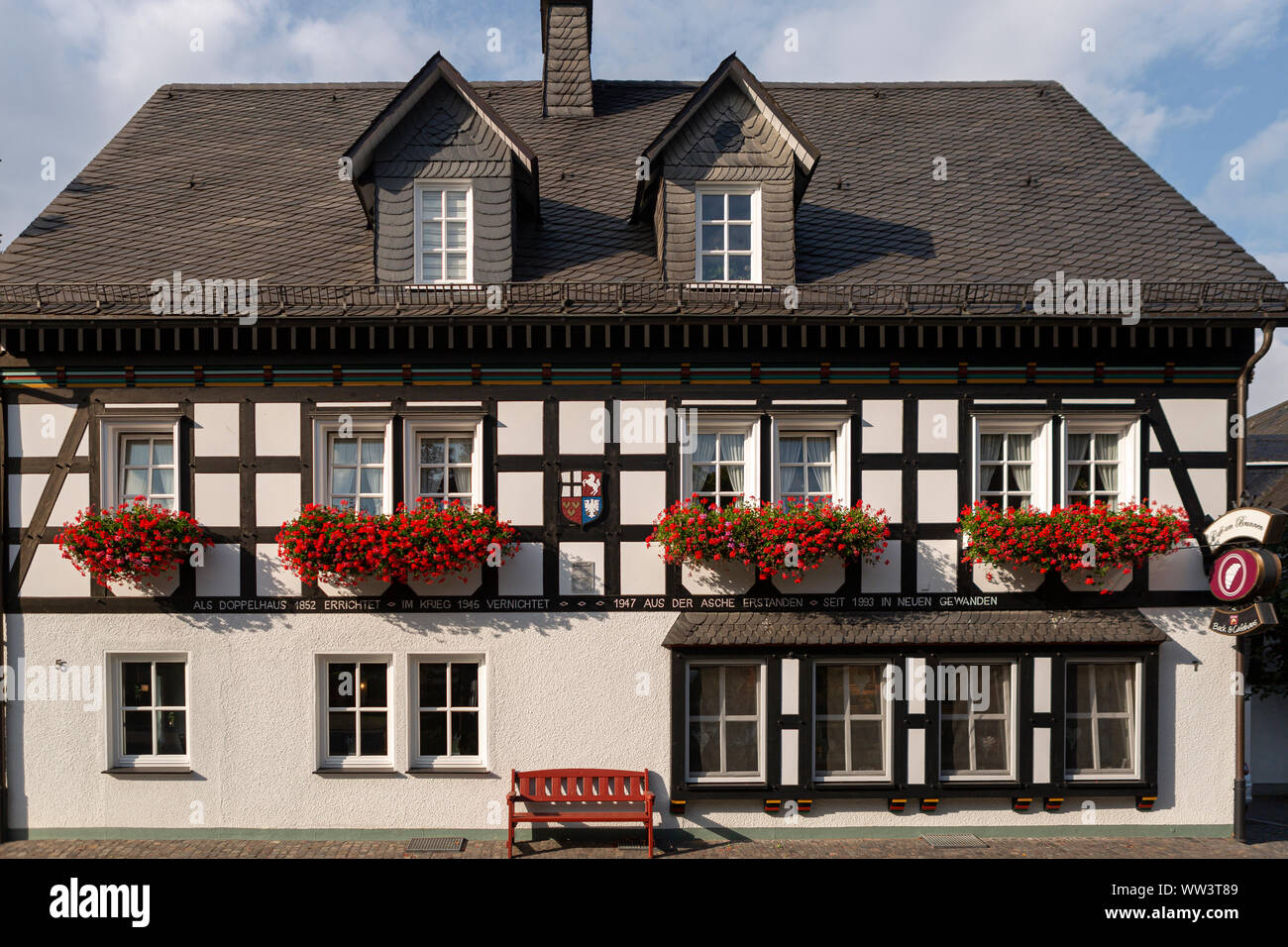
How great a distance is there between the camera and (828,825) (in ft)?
30.3

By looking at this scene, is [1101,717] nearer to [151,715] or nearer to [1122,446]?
[1122,446]

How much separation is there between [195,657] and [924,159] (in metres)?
12.5

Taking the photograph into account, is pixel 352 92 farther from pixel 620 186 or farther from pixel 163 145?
pixel 620 186

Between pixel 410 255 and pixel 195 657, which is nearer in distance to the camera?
pixel 195 657

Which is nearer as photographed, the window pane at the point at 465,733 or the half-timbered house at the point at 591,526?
the half-timbered house at the point at 591,526

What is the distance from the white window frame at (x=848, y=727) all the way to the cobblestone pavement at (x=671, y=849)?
2.33 feet

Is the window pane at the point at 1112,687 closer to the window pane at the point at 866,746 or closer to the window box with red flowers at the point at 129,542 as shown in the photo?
the window pane at the point at 866,746

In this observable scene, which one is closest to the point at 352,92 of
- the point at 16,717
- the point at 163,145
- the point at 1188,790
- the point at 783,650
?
the point at 163,145

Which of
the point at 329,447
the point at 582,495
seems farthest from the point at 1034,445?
the point at 329,447

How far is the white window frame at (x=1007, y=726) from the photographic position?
9.33 m

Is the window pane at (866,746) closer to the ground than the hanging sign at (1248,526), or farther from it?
closer to the ground

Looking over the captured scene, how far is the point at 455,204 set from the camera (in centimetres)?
1003

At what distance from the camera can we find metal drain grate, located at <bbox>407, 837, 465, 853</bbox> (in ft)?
28.9


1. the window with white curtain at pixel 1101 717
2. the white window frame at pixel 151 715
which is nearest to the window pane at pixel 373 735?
the white window frame at pixel 151 715
